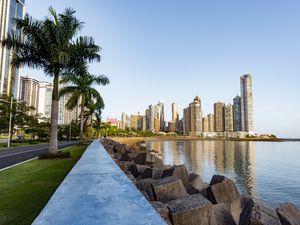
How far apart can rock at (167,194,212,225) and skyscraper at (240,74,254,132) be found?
615 ft

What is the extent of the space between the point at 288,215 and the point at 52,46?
15.5m

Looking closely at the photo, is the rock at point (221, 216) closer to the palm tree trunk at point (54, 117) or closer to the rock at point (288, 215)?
the rock at point (288, 215)

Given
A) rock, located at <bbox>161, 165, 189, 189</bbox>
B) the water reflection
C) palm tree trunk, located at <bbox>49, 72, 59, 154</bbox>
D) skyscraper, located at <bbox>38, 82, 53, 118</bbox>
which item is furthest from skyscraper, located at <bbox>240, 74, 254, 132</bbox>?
rock, located at <bbox>161, 165, 189, 189</bbox>

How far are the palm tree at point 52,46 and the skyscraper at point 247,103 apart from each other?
17859 centimetres

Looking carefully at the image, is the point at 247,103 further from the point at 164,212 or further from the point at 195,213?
the point at 164,212

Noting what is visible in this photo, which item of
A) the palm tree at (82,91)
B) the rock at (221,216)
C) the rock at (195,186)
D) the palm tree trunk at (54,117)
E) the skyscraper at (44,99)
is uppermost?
the skyscraper at (44,99)

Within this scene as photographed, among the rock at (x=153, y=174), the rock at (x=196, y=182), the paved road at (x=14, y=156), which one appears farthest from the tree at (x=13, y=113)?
the rock at (x=196, y=182)

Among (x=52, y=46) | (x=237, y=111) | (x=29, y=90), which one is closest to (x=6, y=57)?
(x=29, y=90)

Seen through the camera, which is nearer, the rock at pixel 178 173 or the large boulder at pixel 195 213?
the large boulder at pixel 195 213

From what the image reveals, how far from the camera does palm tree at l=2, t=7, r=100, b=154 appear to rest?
14.7m

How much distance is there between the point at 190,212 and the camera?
11.8ft

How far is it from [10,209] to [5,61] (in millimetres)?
104741

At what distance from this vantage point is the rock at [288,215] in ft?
14.9

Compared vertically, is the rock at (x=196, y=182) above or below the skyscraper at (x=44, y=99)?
below
